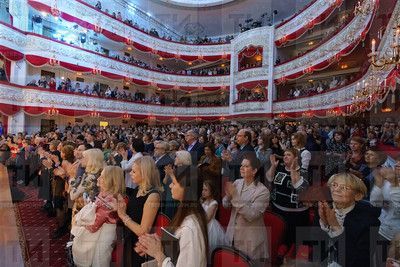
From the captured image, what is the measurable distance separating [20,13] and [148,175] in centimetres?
1634

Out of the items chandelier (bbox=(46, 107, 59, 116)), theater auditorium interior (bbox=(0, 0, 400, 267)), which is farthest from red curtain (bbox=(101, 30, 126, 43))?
chandelier (bbox=(46, 107, 59, 116))

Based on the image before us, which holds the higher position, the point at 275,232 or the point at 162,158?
the point at 162,158

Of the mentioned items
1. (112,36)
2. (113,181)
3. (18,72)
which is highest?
(112,36)

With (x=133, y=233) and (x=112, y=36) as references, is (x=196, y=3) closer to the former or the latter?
(x=112, y=36)

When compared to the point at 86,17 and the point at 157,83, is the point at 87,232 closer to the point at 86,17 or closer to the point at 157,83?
the point at 86,17

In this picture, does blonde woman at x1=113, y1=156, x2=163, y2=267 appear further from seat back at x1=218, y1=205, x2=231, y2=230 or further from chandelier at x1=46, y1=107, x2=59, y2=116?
chandelier at x1=46, y1=107, x2=59, y2=116

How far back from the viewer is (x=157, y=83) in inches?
961

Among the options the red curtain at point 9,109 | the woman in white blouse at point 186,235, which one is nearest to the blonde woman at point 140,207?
the woman in white blouse at point 186,235

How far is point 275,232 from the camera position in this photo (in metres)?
2.74

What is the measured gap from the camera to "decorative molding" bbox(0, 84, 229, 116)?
46.6 feet

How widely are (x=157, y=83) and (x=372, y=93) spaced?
740 inches

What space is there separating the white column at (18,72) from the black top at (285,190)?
611 inches

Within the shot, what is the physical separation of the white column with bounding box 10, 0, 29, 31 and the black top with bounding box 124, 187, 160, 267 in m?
15.8

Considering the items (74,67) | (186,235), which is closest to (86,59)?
(74,67)
